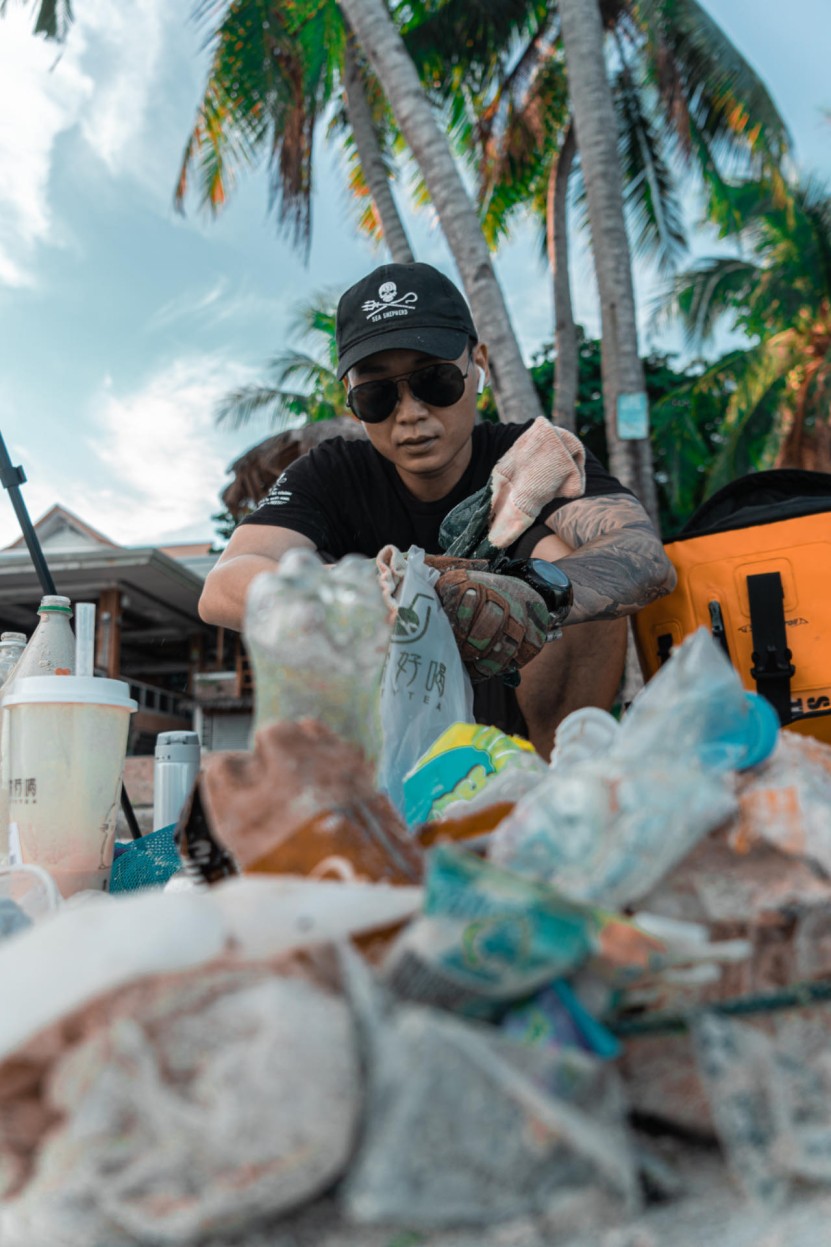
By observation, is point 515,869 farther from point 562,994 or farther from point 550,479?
point 550,479

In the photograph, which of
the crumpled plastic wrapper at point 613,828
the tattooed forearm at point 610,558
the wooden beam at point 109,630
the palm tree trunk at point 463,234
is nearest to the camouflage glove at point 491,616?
the tattooed forearm at point 610,558

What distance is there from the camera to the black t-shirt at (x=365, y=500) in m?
2.75

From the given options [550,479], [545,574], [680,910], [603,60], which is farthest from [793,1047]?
[603,60]

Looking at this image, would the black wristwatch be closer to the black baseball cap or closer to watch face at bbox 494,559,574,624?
watch face at bbox 494,559,574,624

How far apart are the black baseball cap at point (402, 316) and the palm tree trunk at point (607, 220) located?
4.14 m

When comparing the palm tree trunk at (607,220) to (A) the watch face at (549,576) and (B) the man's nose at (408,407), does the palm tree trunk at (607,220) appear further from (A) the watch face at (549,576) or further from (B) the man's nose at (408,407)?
(A) the watch face at (549,576)

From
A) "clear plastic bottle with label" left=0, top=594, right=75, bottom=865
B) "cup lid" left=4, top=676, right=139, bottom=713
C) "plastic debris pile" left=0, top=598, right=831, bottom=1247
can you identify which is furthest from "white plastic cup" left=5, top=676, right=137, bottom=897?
"plastic debris pile" left=0, top=598, right=831, bottom=1247

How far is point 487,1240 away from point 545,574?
55.4 inches

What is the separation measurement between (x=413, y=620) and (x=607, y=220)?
240 inches

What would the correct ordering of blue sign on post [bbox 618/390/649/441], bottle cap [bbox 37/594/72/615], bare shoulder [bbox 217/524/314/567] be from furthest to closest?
1. blue sign on post [bbox 618/390/649/441]
2. bare shoulder [bbox 217/524/314/567]
3. bottle cap [bbox 37/594/72/615]

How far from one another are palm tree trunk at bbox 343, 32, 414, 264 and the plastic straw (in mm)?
5498

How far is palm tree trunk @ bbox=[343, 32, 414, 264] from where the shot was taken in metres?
7.31

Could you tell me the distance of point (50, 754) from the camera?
3.97 ft

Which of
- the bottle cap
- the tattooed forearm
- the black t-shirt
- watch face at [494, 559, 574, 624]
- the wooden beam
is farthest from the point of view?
the wooden beam
